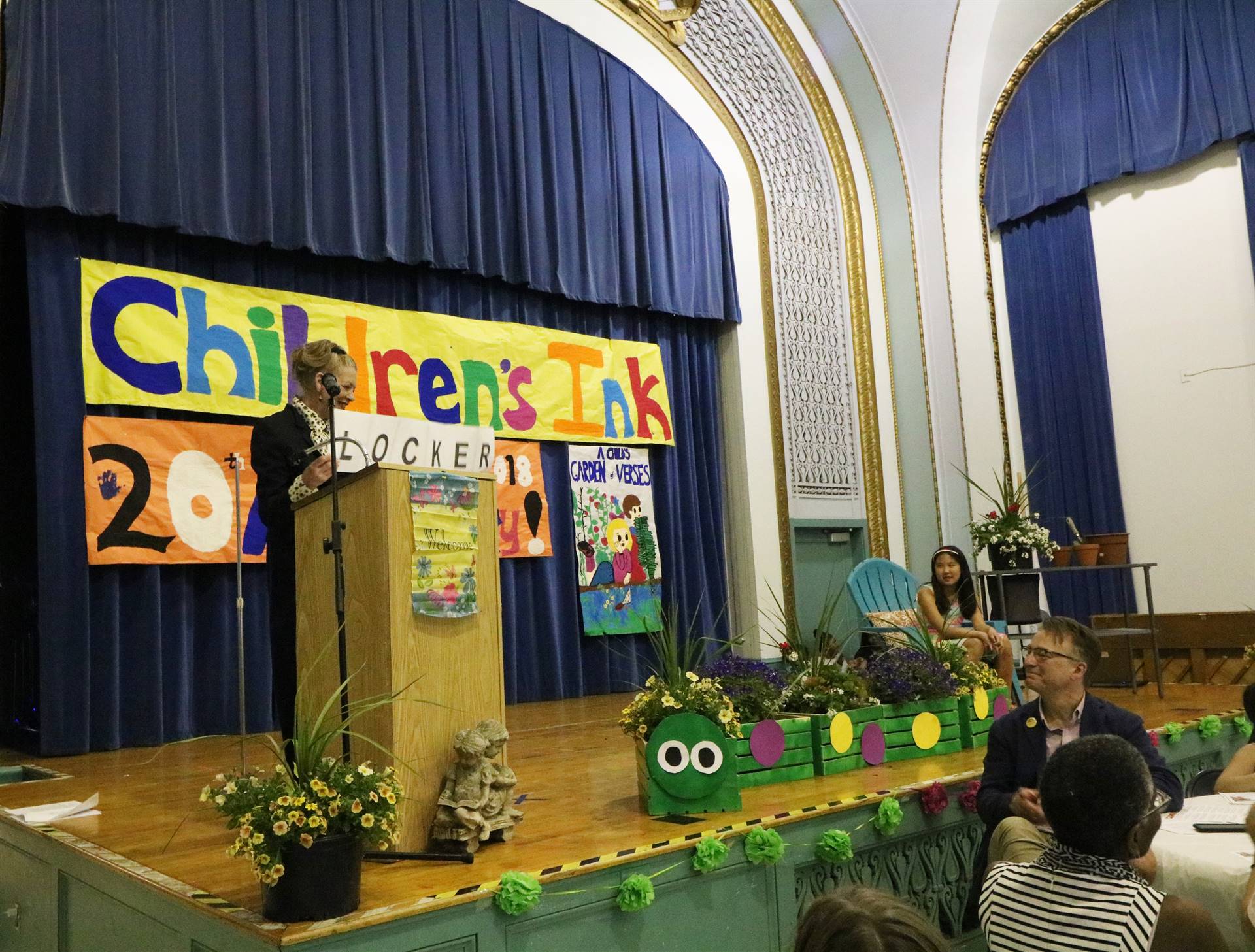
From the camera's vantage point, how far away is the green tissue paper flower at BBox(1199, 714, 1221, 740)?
399 centimetres

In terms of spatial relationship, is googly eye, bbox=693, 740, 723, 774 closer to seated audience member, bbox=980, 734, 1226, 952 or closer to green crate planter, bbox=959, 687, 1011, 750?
seated audience member, bbox=980, 734, 1226, 952

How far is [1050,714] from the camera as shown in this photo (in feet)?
8.64

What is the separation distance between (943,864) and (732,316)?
16.3ft

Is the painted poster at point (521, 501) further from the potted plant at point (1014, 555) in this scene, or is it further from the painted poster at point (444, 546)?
the painted poster at point (444, 546)

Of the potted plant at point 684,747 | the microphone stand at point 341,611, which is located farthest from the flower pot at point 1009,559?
the microphone stand at point 341,611

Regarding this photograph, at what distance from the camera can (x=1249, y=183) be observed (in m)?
6.58

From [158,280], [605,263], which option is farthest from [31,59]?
[605,263]

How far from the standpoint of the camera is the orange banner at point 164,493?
4.77m

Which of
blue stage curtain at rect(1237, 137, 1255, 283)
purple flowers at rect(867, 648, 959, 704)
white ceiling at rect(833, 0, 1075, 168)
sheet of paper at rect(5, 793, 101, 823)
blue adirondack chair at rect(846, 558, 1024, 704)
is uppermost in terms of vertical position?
white ceiling at rect(833, 0, 1075, 168)

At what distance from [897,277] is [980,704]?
5.05 meters

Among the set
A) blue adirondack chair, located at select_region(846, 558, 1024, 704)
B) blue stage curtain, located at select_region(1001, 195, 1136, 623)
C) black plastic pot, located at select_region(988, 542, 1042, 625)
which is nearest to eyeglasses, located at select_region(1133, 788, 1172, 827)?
black plastic pot, located at select_region(988, 542, 1042, 625)

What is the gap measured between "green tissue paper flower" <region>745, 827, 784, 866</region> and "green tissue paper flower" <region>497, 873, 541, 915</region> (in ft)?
2.03

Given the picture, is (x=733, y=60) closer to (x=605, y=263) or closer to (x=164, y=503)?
(x=605, y=263)

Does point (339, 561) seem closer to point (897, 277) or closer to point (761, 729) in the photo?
point (761, 729)
